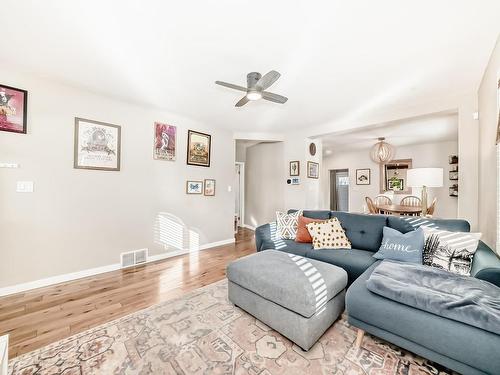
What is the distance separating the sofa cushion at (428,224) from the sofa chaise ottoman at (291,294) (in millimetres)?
1152

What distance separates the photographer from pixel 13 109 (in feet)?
7.80

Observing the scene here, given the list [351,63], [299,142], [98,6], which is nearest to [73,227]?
[98,6]

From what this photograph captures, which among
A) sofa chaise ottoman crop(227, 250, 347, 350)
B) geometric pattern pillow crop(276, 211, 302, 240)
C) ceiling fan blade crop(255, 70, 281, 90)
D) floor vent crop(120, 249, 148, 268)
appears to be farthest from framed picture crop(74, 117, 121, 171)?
geometric pattern pillow crop(276, 211, 302, 240)

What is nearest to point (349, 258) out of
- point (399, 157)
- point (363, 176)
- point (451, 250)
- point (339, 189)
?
point (451, 250)

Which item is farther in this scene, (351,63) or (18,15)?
(351,63)

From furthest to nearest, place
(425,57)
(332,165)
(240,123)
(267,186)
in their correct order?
Answer: (332,165)
(267,186)
(240,123)
(425,57)

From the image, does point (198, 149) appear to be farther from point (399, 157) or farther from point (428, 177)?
point (399, 157)

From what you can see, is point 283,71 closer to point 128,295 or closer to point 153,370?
point 153,370

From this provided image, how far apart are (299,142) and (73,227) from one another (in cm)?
426

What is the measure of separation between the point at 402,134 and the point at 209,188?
15.4 ft

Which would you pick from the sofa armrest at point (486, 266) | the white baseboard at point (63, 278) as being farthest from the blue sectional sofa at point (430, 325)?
the white baseboard at point (63, 278)

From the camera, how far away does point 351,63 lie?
2.19 m

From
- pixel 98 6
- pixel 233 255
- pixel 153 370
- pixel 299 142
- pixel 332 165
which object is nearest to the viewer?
pixel 153 370

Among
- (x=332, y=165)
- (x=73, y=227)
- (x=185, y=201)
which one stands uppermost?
(x=332, y=165)
